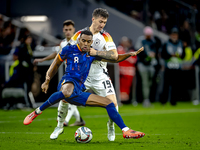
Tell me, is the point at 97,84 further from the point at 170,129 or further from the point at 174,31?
the point at 174,31

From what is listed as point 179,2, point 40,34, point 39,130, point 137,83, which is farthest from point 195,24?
point 39,130

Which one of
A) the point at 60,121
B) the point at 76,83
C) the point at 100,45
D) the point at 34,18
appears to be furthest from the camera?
the point at 34,18

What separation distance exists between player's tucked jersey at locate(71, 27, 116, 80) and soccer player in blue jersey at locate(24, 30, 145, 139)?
38cm

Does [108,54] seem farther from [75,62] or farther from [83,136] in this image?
[83,136]

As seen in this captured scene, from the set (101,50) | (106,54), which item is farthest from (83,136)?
(101,50)

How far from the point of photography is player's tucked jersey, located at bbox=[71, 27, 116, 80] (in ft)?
20.4

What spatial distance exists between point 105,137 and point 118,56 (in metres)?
1.34

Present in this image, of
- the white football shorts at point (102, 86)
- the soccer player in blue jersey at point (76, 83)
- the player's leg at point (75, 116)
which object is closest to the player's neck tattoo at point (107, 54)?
the soccer player in blue jersey at point (76, 83)

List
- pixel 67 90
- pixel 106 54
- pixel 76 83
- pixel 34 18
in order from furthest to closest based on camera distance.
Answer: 1. pixel 34 18
2. pixel 106 54
3. pixel 76 83
4. pixel 67 90

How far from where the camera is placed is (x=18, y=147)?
205 inches

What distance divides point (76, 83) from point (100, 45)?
1.03 metres

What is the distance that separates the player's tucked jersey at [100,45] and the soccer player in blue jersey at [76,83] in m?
0.38

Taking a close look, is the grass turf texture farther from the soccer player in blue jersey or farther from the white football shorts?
the white football shorts

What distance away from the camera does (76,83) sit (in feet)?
18.5
